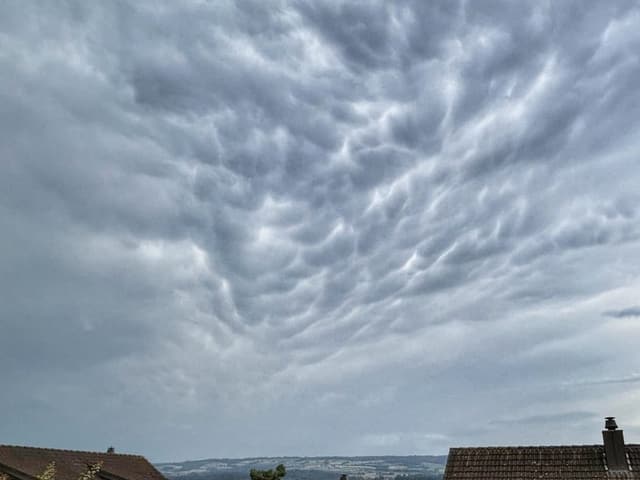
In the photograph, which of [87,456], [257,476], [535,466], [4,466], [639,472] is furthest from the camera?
[87,456]

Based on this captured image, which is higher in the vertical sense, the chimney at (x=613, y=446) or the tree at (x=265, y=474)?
the chimney at (x=613, y=446)

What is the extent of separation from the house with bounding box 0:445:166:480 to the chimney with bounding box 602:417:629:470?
94.5 ft

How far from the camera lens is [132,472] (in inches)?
1662

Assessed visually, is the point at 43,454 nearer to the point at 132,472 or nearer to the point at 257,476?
the point at 132,472

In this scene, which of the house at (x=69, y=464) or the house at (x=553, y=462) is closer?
the house at (x=69, y=464)

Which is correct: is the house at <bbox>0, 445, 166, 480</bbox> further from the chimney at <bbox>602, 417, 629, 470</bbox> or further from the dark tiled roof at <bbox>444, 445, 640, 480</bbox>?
the chimney at <bbox>602, 417, 629, 470</bbox>

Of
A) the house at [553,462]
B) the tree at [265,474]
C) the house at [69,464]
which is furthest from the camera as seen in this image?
the house at [553,462]

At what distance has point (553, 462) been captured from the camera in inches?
1474

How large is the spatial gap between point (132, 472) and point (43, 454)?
7549 millimetres

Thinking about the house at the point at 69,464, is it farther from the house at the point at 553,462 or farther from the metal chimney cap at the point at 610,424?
the metal chimney cap at the point at 610,424

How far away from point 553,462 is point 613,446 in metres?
3.62

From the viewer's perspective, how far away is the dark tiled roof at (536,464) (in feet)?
117

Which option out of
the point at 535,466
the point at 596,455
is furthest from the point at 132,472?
the point at 596,455

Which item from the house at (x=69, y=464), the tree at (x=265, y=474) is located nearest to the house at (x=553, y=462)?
the tree at (x=265, y=474)
